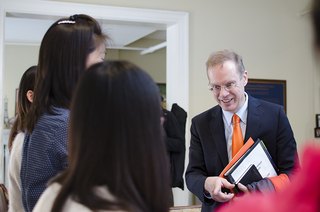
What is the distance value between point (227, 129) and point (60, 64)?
3.93 feet

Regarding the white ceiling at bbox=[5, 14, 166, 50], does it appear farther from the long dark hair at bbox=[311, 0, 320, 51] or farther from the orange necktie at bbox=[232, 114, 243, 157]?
the long dark hair at bbox=[311, 0, 320, 51]

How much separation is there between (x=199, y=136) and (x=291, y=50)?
114 inches

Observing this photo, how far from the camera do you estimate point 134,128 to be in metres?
0.68

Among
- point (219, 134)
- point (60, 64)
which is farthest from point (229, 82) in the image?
point (60, 64)

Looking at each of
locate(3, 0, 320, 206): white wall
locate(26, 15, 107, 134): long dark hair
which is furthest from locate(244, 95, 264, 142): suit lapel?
locate(3, 0, 320, 206): white wall

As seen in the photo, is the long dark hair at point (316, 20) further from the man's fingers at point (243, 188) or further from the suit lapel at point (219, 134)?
the suit lapel at point (219, 134)

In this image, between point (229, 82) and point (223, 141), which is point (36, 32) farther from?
point (223, 141)

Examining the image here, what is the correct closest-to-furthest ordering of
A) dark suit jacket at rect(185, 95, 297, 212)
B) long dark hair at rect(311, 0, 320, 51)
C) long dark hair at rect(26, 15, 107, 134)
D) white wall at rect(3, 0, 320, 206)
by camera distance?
1. long dark hair at rect(311, 0, 320, 51)
2. long dark hair at rect(26, 15, 107, 134)
3. dark suit jacket at rect(185, 95, 297, 212)
4. white wall at rect(3, 0, 320, 206)

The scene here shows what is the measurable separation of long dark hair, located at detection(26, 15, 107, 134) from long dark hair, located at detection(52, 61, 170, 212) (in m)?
0.36

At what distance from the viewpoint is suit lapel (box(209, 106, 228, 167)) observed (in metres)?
1.80

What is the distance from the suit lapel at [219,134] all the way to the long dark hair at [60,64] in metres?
1.05

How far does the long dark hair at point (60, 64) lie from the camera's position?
1049 millimetres

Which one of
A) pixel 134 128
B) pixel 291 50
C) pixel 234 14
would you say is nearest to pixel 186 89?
pixel 234 14

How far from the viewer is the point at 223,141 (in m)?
1.84
